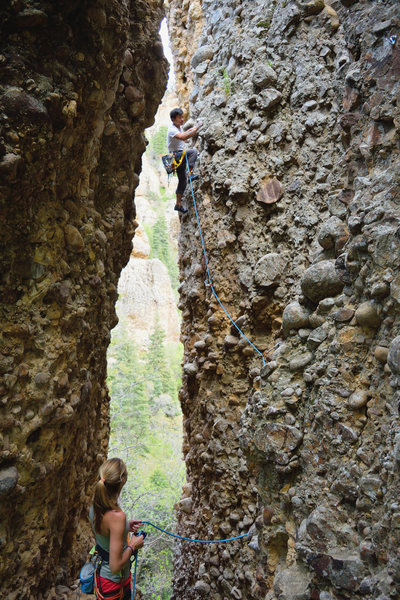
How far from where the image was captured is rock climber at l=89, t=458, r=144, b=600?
2990 mm

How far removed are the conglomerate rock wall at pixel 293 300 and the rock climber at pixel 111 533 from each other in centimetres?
108

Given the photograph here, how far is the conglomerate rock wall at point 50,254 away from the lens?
2.97 m

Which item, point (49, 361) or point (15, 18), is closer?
point (15, 18)

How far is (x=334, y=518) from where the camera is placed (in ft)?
8.68

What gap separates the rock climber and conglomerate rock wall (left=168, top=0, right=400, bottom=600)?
108cm

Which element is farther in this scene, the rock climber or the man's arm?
the man's arm

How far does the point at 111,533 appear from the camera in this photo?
299 centimetres

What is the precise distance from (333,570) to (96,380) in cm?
315

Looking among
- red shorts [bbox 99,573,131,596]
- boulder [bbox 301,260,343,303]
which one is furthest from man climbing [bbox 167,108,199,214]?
red shorts [bbox 99,573,131,596]

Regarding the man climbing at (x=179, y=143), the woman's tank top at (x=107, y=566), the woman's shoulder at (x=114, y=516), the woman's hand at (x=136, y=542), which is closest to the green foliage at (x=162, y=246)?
the man climbing at (x=179, y=143)

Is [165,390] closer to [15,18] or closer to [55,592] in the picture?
[55,592]

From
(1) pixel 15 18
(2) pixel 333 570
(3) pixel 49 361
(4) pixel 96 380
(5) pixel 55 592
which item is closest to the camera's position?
(2) pixel 333 570

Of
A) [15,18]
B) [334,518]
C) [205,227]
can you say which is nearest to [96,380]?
[205,227]

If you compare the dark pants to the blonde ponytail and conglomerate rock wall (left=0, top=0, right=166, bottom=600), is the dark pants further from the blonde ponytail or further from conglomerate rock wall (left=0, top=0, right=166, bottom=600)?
the blonde ponytail
